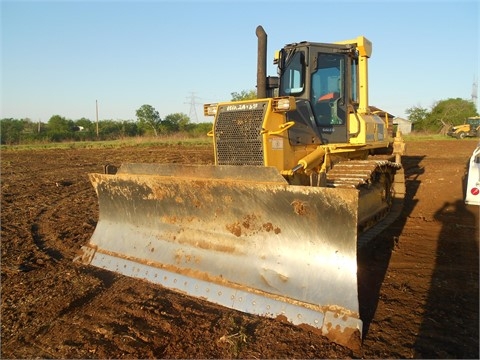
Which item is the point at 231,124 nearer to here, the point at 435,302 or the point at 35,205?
the point at 435,302

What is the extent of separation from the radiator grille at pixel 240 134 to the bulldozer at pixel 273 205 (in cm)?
1

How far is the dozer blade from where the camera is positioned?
10.8 feet

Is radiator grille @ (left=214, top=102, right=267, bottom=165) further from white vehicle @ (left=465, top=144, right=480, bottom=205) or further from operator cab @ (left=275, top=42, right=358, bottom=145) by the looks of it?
white vehicle @ (left=465, top=144, right=480, bottom=205)

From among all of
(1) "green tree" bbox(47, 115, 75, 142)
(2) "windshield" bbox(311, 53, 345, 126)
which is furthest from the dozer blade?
(1) "green tree" bbox(47, 115, 75, 142)

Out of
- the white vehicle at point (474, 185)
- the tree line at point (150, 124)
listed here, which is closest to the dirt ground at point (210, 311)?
the white vehicle at point (474, 185)

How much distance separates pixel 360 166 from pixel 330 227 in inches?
78.2

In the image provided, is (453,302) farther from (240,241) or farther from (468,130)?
(468,130)

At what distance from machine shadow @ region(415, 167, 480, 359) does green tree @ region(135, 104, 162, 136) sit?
190ft

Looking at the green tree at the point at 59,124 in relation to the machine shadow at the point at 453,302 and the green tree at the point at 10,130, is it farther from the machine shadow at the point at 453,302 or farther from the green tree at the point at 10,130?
the machine shadow at the point at 453,302

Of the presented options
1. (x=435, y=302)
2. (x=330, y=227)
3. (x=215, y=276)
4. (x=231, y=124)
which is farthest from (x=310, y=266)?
(x=231, y=124)

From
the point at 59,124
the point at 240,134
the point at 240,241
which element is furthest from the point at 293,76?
the point at 59,124

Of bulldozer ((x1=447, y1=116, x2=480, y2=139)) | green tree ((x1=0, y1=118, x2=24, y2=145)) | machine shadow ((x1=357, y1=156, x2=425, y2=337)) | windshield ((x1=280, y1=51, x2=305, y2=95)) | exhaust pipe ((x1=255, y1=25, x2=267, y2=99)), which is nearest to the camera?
machine shadow ((x1=357, y1=156, x2=425, y2=337))

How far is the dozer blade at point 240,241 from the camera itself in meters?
3.31

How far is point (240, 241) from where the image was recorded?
396 centimetres
